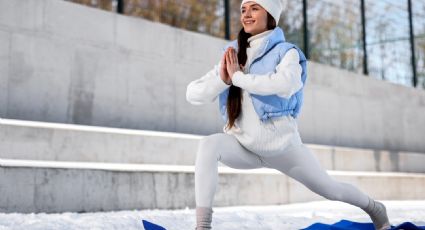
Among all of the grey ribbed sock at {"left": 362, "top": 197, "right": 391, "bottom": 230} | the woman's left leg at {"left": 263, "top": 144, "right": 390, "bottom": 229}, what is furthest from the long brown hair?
the grey ribbed sock at {"left": 362, "top": 197, "right": 391, "bottom": 230}

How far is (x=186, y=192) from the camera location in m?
5.75

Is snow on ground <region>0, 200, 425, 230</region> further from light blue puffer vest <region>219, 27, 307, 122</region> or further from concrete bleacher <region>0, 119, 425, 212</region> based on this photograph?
light blue puffer vest <region>219, 27, 307, 122</region>

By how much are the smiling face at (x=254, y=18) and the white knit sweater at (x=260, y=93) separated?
4cm

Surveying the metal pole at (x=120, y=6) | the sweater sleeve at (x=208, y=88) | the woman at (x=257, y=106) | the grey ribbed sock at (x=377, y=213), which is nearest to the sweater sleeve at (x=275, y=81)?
the woman at (x=257, y=106)

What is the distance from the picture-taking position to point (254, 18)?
9.73 feet

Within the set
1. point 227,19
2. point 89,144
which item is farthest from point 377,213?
point 227,19

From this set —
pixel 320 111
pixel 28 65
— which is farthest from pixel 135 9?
pixel 320 111

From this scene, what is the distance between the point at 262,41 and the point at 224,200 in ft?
11.0

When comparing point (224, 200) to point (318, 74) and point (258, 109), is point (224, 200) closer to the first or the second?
point (258, 109)

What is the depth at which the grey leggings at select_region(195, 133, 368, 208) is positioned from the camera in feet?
9.20

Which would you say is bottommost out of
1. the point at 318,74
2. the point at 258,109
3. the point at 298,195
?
the point at 298,195

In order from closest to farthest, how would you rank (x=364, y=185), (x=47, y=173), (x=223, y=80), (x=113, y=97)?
1. (x=223, y=80)
2. (x=47, y=173)
3. (x=113, y=97)
4. (x=364, y=185)

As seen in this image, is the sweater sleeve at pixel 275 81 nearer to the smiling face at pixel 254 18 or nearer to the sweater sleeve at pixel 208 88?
the sweater sleeve at pixel 208 88

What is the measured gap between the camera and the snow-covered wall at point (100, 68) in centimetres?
589
